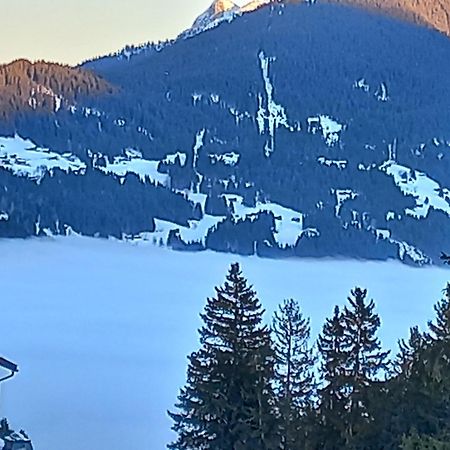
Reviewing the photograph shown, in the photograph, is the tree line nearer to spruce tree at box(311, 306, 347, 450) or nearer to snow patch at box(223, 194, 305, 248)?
spruce tree at box(311, 306, 347, 450)

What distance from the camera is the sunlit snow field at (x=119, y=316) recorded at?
168ft

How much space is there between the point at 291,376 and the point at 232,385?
22.0 feet

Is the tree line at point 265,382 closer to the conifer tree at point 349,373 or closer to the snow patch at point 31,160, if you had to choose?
the conifer tree at point 349,373

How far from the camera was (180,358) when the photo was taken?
7938cm

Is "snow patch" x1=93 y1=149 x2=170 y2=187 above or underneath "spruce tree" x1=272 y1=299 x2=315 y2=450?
above

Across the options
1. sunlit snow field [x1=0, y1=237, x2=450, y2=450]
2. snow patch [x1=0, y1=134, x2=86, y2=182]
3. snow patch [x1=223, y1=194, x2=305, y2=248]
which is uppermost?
snow patch [x1=0, y1=134, x2=86, y2=182]

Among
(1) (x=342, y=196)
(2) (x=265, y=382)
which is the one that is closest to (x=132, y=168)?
(1) (x=342, y=196)

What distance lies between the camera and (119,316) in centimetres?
11869

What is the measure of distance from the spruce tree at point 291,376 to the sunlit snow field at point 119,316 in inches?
578

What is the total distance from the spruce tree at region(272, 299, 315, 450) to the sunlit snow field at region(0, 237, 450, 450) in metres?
14.7

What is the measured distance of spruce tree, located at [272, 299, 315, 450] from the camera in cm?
1528

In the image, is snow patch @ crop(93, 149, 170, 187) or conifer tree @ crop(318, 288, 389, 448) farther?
snow patch @ crop(93, 149, 170, 187)

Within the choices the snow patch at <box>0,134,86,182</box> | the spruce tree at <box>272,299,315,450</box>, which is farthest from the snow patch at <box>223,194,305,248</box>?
the spruce tree at <box>272,299,315,450</box>

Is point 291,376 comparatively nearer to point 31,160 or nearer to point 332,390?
point 332,390
